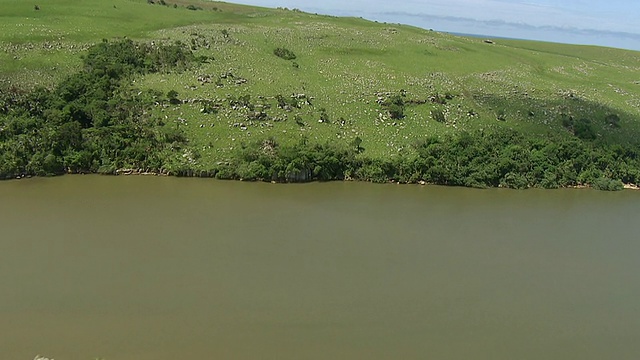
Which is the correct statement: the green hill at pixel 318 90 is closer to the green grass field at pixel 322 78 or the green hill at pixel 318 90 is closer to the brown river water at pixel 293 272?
the green grass field at pixel 322 78

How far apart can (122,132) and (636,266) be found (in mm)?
30752

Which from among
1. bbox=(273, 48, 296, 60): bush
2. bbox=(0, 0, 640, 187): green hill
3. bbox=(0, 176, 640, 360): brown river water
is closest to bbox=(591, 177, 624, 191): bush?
bbox=(0, 0, 640, 187): green hill

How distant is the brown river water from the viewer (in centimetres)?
1742

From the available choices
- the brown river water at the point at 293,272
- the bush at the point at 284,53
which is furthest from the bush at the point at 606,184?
the bush at the point at 284,53

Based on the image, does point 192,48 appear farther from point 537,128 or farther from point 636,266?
point 636,266

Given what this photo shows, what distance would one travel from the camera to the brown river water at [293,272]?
1742 centimetres

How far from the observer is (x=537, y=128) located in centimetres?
4050

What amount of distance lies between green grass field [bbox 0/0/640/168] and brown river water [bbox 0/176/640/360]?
6.57m

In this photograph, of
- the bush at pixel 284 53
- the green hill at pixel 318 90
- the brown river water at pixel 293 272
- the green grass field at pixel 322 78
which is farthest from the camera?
the bush at pixel 284 53

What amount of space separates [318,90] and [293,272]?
23.0m

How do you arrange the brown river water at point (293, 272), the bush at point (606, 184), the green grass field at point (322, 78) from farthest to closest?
the green grass field at point (322, 78), the bush at point (606, 184), the brown river water at point (293, 272)

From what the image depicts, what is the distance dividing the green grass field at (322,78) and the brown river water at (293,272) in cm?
657

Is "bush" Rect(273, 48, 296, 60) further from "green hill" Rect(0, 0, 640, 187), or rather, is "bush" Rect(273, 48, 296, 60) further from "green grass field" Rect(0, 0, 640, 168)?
"green grass field" Rect(0, 0, 640, 168)

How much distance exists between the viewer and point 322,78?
44.1 m
